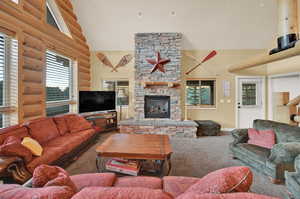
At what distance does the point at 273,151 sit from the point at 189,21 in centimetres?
427

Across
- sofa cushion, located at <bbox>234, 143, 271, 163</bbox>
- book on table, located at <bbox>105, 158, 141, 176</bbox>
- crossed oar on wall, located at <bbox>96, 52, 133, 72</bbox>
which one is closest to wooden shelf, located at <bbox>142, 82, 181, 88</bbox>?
crossed oar on wall, located at <bbox>96, 52, 133, 72</bbox>

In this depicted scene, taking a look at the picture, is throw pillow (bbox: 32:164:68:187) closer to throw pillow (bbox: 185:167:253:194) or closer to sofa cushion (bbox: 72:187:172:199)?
sofa cushion (bbox: 72:187:172:199)

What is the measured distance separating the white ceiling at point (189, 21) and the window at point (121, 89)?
149 centimetres

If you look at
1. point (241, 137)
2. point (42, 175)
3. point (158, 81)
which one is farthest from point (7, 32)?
point (241, 137)

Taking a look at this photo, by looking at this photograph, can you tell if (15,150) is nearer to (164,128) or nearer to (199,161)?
(199,161)

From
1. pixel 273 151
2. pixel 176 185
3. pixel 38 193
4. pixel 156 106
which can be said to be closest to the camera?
pixel 38 193

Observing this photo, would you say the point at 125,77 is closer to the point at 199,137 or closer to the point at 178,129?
the point at 178,129

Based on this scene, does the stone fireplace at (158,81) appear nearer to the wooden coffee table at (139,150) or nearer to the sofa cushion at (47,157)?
the wooden coffee table at (139,150)

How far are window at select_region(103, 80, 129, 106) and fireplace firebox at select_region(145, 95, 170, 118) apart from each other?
102 cm

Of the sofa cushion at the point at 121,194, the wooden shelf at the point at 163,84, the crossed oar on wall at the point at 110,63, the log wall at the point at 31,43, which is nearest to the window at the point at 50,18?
the log wall at the point at 31,43

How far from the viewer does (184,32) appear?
16.8 feet

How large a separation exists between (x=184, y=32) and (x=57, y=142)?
4.93 m

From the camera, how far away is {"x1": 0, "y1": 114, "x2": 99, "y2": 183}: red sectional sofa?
1.91 metres

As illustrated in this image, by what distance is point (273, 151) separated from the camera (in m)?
2.27
